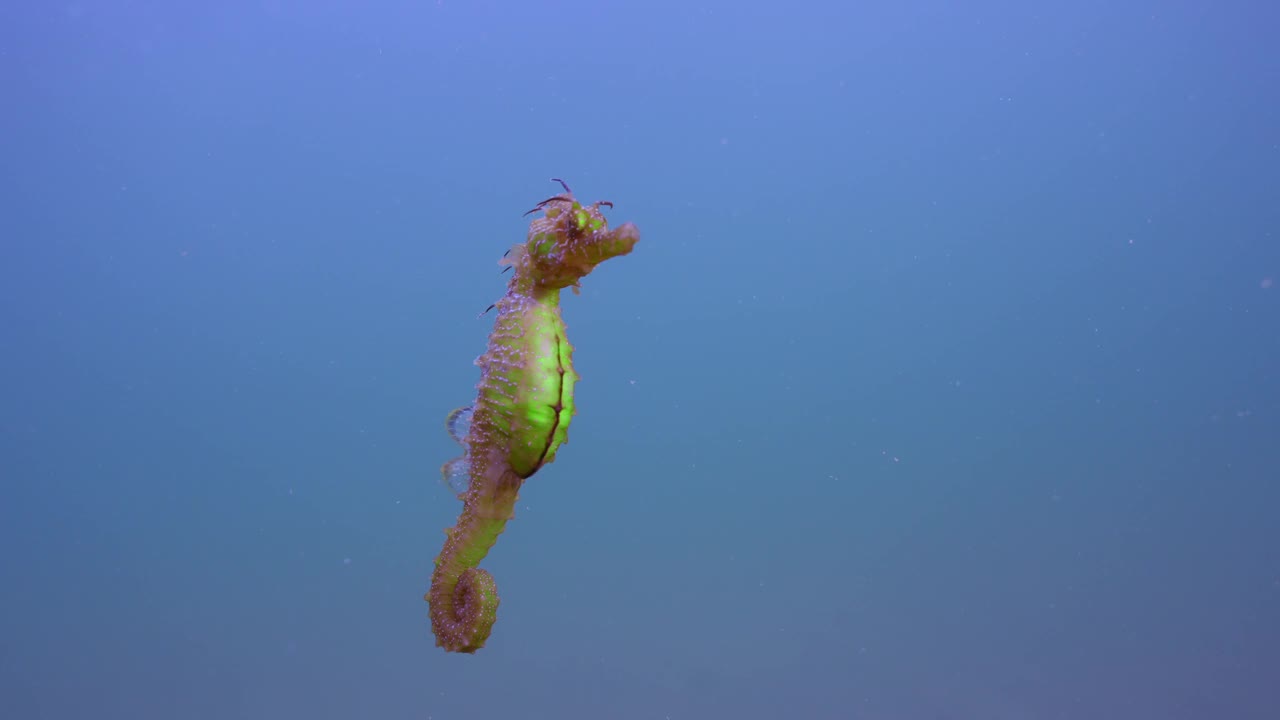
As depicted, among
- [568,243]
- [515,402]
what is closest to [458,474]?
[515,402]

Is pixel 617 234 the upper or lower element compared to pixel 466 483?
upper

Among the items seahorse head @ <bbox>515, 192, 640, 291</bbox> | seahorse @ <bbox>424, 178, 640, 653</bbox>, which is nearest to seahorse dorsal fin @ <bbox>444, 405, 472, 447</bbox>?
seahorse @ <bbox>424, 178, 640, 653</bbox>

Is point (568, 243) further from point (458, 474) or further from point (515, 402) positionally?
point (458, 474)

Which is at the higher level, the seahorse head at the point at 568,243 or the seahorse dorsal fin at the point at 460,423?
the seahorse head at the point at 568,243

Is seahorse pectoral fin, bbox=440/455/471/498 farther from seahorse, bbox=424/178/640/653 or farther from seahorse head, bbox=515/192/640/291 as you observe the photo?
seahorse head, bbox=515/192/640/291

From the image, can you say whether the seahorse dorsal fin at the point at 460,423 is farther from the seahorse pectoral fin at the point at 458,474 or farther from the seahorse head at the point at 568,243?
the seahorse head at the point at 568,243

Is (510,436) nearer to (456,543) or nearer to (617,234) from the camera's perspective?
(456,543)

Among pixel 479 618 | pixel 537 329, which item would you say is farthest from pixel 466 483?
pixel 537 329

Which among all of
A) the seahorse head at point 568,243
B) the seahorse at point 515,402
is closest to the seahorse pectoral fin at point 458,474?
the seahorse at point 515,402
